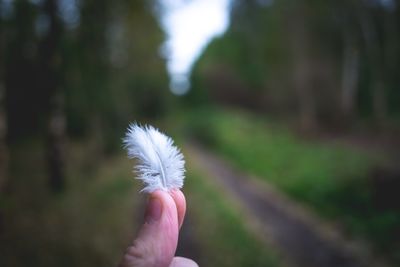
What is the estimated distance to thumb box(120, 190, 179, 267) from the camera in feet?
3.39

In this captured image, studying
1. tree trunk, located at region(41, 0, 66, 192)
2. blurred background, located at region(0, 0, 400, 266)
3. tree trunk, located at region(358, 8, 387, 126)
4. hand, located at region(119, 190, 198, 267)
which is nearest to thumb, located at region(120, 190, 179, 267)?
hand, located at region(119, 190, 198, 267)

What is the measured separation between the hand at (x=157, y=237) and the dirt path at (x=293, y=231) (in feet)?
20.6

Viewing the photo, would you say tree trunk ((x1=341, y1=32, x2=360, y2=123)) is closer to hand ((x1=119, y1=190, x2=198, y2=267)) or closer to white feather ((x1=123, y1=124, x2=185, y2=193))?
white feather ((x1=123, y1=124, x2=185, y2=193))

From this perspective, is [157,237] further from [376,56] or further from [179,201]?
[376,56]

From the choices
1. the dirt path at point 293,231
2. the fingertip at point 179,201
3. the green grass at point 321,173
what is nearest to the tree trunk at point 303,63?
the green grass at point 321,173

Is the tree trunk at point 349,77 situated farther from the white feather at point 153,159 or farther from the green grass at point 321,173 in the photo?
the white feather at point 153,159

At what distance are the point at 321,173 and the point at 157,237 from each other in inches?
447

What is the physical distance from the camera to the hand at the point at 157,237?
40.6 inches

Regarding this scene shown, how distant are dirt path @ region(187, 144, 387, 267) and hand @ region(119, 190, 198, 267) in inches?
247

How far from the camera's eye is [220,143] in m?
26.6

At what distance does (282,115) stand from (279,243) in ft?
74.6

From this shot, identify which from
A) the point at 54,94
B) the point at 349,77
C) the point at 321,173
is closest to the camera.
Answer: the point at 54,94

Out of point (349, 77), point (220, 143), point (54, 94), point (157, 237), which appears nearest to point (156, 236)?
point (157, 237)

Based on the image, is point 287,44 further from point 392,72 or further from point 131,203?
point 131,203
